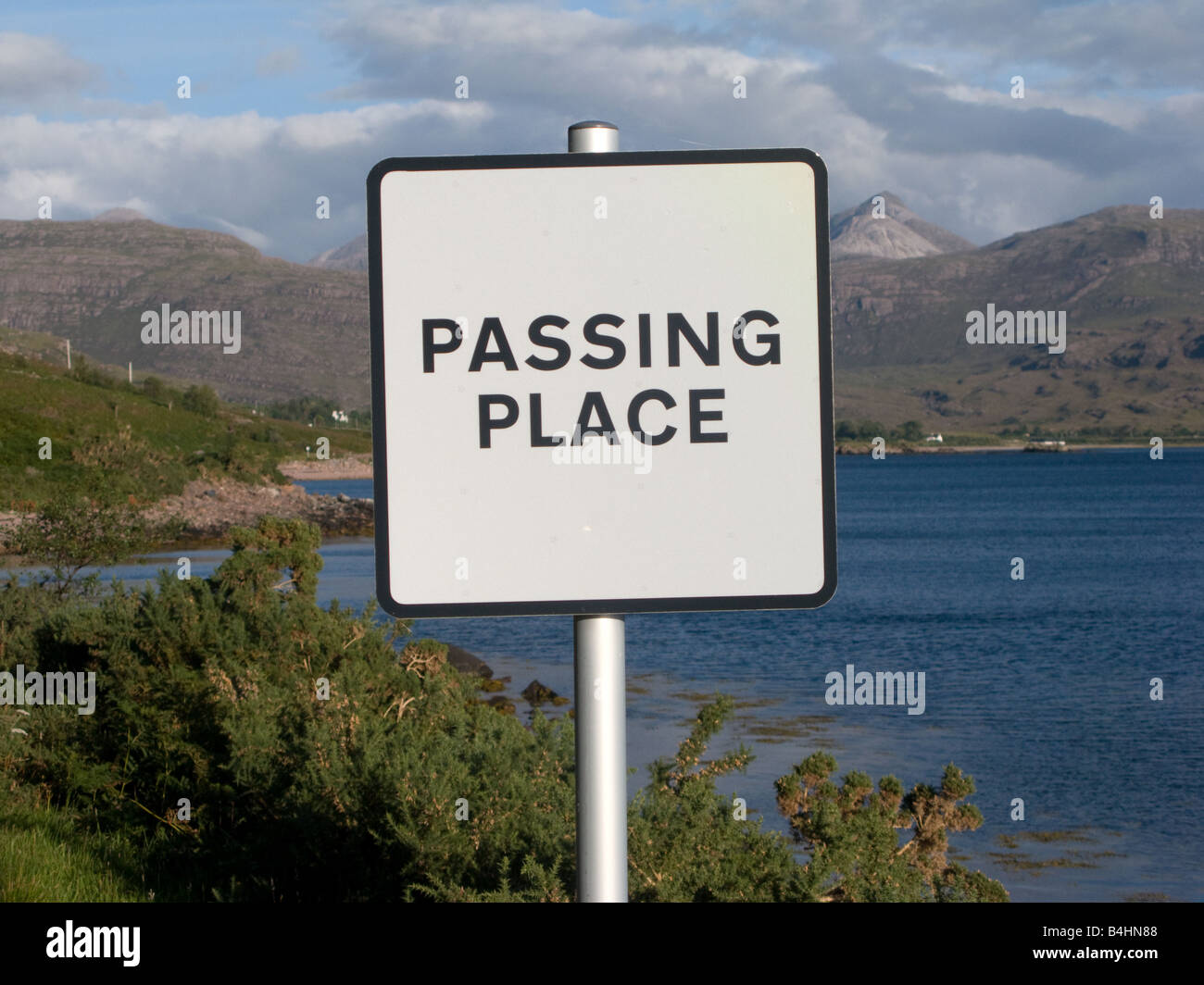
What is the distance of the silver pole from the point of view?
2111 millimetres

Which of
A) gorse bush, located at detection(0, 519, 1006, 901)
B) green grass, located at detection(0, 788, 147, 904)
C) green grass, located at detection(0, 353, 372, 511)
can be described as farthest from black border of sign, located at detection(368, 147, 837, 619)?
green grass, located at detection(0, 353, 372, 511)

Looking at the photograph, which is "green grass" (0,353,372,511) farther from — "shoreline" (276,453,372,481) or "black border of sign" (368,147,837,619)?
"black border of sign" (368,147,837,619)

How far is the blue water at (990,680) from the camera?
60.6ft

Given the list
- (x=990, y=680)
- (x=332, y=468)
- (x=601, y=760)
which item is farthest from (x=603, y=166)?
(x=332, y=468)

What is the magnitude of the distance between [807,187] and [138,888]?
5732 millimetres

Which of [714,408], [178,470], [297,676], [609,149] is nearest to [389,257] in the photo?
[609,149]

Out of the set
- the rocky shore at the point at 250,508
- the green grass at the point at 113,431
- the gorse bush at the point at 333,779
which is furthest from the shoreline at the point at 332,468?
the gorse bush at the point at 333,779

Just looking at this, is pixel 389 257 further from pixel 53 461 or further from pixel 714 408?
pixel 53 461

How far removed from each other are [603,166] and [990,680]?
3099 centimetres

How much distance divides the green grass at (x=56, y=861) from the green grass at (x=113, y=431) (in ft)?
109

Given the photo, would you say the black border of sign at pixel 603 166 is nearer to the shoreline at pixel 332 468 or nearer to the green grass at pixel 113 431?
the green grass at pixel 113 431

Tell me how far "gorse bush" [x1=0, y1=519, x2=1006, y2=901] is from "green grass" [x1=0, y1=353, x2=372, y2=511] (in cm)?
3128

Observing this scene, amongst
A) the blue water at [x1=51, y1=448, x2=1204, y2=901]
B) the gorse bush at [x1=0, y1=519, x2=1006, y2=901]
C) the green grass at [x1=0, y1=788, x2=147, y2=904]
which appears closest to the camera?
the gorse bush at [x1=0, y1=519, x2=1006, y2=901]

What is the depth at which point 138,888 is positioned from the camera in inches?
254
